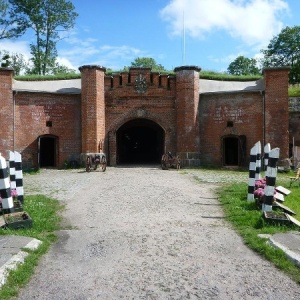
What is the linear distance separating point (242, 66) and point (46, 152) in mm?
42327

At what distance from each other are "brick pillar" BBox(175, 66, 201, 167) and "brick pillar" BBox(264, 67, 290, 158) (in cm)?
365

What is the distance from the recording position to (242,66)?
5853 cm

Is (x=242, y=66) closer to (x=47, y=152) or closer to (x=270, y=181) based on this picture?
(x=47, y=152)

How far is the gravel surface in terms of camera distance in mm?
4043

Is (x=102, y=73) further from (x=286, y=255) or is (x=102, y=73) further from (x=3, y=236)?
(x=286, y=255)

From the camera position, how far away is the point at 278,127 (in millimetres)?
19953

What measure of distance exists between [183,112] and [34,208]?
13427 mm

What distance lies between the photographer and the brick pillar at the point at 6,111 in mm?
19922

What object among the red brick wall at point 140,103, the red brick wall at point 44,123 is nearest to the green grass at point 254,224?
the red brick wall at point 140,103

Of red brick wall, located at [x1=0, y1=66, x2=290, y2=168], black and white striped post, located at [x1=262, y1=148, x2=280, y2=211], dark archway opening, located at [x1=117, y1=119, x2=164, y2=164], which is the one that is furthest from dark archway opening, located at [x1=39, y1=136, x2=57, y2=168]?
black and white striped post, located at [x1=262, y1=148, x2=280, y2=211]

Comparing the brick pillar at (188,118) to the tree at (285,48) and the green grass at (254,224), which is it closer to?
the green grass at (254,224)

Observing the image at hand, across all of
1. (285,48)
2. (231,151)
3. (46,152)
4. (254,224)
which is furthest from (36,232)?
(285,48)

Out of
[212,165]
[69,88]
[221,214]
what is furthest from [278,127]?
[221,214]

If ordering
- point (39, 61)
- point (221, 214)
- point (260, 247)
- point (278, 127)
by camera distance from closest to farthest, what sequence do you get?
point (260, 247) < point (221, 214) < point (278, 127) < point (39, 61)
